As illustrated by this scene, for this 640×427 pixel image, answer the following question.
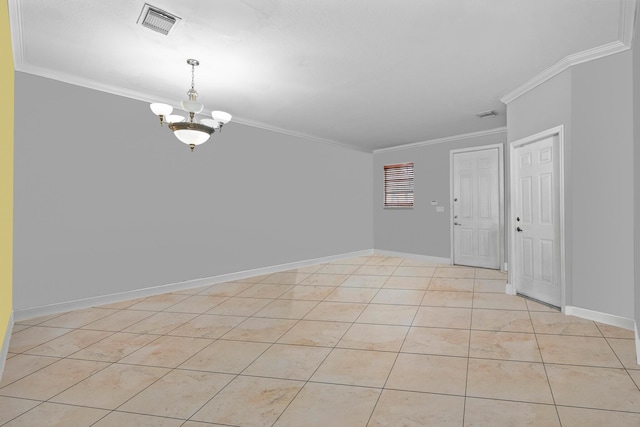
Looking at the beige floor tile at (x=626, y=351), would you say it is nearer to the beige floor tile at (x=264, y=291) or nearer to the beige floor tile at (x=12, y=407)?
the beige floor tile at (x=264, y=291)

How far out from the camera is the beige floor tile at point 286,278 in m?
5.48

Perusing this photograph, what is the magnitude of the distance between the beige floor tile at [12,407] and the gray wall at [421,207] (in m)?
6.63

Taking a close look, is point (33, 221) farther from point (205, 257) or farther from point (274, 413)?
point (274, 413)

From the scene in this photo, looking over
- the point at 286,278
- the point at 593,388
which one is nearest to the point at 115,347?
the point at 286,278

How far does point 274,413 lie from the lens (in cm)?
202

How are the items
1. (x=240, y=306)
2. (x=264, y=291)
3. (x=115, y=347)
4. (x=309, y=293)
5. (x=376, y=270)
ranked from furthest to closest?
(x=376, y=270) < (x=264, y=291) < (x=309, y=293) < (x=240, y=306) < (x=115, y=347)

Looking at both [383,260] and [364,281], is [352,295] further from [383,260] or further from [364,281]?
[383,260]

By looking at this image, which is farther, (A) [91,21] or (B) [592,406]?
(A) [91,21]

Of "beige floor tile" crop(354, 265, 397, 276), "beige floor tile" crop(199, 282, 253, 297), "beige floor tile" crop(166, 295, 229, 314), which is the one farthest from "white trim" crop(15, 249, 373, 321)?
"beige floor tile" crop(354, 265, 397, 276)

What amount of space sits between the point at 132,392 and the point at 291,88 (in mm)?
3430

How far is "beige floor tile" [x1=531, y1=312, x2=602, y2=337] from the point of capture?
3172 millimetres

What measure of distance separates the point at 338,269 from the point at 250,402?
448 cm

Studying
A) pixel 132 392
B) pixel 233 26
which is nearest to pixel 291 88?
pixel 233 26

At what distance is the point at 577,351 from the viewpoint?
2770 mm
